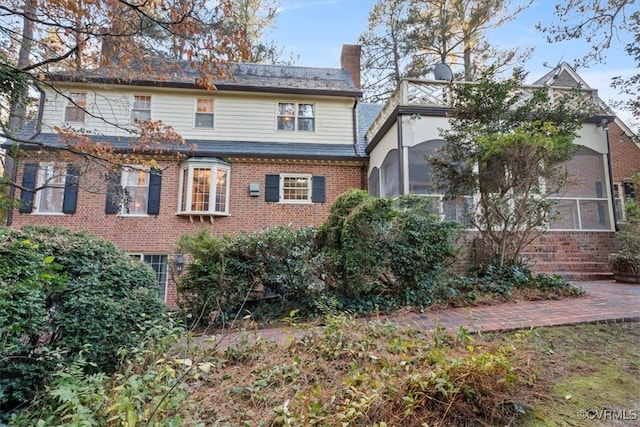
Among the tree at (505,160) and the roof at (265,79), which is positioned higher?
the roof at (265,79)

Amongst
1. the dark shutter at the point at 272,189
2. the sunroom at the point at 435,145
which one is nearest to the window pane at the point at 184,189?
the dark shutter at the point at 272,189

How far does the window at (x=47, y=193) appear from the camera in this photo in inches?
349

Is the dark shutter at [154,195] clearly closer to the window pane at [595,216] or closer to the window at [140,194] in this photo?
the window at [140,194]

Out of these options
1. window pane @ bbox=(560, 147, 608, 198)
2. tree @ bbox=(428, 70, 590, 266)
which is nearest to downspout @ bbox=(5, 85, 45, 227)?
tree @ bbox=(428, 70, 590, 266)

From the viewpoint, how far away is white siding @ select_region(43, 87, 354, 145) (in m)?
10.0

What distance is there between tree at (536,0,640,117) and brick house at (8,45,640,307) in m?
3.09

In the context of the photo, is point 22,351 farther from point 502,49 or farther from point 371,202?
point 502,49

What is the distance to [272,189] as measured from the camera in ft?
32.4

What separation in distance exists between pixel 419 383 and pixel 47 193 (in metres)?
11.5

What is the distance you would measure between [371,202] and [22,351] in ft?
14.5

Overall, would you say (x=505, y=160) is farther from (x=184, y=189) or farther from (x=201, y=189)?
(x=184, y=189)

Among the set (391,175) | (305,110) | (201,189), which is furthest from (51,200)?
(391,175)

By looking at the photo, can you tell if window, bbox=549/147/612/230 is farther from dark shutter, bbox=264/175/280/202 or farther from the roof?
dark shutter, bbox=264/175/280/202

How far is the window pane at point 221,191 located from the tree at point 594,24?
8.39 metres
